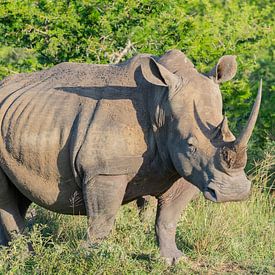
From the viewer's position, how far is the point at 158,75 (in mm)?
6484

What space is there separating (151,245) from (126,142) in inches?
46.5

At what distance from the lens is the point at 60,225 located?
795 centimetres

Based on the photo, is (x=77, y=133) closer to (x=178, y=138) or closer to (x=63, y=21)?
(x=178, y=138)

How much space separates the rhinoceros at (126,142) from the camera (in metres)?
6.28

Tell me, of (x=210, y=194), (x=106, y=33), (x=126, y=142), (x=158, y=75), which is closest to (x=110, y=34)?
(x=106, y=33)

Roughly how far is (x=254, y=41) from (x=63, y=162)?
6434 millimetres

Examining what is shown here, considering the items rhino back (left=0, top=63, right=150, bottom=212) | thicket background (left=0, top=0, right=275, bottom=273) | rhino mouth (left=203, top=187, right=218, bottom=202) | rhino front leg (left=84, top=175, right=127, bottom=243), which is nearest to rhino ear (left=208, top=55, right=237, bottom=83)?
rhino back (left=0, top=63, right=150, bottom=212)

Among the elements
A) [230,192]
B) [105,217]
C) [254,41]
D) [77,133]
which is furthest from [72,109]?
[254,41]

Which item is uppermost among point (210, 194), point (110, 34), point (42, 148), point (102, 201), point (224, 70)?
point (224, 70)

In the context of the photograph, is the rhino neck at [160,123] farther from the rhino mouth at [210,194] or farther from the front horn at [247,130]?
the front horn at [247,130]

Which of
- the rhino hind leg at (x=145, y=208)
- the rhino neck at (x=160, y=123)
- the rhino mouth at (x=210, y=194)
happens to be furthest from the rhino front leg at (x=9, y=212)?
the rhino mouth at (x=210, y=194)

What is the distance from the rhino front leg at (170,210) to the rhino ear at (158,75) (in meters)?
0.98

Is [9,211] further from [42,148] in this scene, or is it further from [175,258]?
[175,258]

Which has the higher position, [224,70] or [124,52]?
[224,70]
